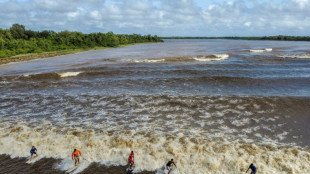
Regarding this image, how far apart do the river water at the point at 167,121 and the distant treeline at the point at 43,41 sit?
188 feet

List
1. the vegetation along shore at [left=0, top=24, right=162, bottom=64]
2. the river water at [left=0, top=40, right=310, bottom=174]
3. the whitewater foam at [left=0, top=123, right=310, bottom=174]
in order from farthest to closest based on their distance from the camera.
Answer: the vegetation along shore at [left=0, top=24, right=162, bottom=64] → the river water at [left=0, top=40, right=310, bottom=174] → the whitewater foam at [left=0, top=123, right=310, bottom=174]

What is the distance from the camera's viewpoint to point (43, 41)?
337 ft

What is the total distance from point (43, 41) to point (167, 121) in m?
99.9

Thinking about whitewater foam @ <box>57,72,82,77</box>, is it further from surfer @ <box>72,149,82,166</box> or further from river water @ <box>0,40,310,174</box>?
surfer @ <box>72,149,82,166</box>

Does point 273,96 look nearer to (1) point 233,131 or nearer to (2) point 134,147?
(1) point 233,131

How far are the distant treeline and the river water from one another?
57.3 meters

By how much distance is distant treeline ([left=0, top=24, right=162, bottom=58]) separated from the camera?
8428 centimetres

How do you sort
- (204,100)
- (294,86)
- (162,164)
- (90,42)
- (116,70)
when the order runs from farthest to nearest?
1. (90,42)
2. (116,70)
3. (294,86)
4. (204,100)
5. (162,164)

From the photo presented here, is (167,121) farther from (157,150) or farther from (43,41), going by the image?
(43,41)

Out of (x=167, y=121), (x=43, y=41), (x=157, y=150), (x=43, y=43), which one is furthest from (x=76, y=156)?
(x=43, y=41)

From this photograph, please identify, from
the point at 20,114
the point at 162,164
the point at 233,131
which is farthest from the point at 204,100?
the point at 20,114

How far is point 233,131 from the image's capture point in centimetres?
1809

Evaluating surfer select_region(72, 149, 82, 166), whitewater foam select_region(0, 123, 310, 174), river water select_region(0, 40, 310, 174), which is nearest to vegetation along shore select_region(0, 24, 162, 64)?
river water select_region(0, 40, 310, 174)

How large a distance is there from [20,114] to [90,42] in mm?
107673
